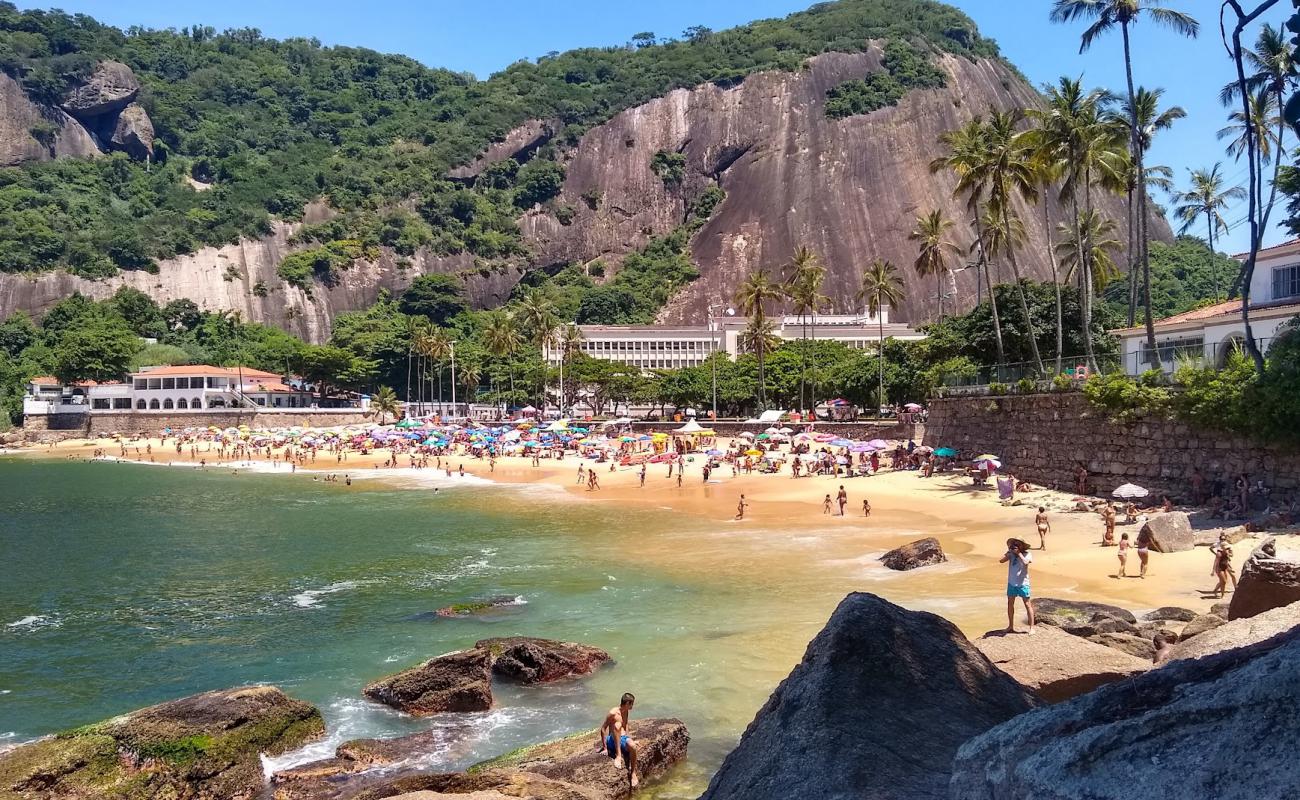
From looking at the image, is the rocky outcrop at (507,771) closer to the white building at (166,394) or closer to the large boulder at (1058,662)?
the large boulder at (1058,662)

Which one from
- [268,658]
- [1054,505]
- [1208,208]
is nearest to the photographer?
[268,658]

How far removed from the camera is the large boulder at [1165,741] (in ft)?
9.34

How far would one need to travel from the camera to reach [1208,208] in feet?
190

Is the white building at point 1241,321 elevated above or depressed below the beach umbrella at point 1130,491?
above

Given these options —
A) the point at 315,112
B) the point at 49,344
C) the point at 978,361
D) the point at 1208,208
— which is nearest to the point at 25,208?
the point at 49,344

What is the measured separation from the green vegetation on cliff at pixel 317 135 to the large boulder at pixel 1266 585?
13489 centimetres

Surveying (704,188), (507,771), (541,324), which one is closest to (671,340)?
(541,324)

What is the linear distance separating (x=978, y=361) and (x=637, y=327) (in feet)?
215

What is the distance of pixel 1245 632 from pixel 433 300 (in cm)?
12344

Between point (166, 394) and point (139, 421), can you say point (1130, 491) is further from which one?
point (166, 394)

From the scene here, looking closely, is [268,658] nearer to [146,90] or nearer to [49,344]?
[49,344]

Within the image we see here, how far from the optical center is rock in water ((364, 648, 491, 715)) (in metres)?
13.6

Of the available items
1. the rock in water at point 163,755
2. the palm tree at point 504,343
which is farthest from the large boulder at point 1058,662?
the palm tree at point 504,343

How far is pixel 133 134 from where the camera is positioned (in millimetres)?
158375
